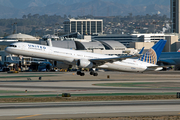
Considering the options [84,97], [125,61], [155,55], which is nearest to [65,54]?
[125,61]

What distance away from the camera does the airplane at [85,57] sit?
65562mm

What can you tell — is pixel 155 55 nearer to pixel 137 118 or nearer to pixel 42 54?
pixel 42 54

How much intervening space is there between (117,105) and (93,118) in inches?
285

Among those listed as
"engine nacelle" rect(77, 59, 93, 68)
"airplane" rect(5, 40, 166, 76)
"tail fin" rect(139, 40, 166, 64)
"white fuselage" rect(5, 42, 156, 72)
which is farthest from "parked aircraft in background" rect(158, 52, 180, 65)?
"engine nacelle" rect(77, 59, 93, 68)

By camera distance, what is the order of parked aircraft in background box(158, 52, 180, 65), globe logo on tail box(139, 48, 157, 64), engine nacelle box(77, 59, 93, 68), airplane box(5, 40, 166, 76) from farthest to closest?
parked aircraft in background box(158, 52, 180, 65) < globe logo on tail box(139, 48, 157, 64) < engine nacelle box(77, 59, 93, 68) < airplane box(5, 40, 166, 76)

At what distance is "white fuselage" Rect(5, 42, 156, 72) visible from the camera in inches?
2569

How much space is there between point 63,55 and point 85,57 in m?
5.53

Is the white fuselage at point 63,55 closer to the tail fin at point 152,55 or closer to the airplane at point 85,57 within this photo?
the airplane at point 85,57

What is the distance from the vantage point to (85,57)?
7181 cm

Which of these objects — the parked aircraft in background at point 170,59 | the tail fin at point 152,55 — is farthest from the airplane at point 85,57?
the parked aircraft in background at point 170,59

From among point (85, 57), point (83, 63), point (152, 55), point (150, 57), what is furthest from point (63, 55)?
point (152, 55)

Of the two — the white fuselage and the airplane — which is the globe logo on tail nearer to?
the airplane

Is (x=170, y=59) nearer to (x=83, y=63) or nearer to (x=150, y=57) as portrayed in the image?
(x=150, y=57)

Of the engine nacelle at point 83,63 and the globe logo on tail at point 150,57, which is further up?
the globe logo on tail at point 150,57
